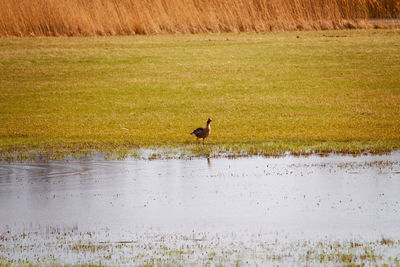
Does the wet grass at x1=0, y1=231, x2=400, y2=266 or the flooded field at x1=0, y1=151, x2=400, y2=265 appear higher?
the flooded field at x1=0, y1=151, x2=400, y2=265

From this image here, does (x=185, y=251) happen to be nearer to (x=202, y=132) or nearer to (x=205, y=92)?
(x=202, y=132)

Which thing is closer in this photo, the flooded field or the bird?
the flooded field

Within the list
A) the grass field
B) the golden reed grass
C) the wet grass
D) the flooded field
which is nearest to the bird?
the grass field

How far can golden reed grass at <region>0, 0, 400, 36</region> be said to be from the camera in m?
47.2

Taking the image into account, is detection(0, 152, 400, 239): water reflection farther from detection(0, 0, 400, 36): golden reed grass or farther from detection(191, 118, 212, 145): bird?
detection(0, 0, 400, 36): golden reed grass

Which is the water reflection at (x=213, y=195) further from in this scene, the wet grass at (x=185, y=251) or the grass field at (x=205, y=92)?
the grass field at (x=205, y=92)

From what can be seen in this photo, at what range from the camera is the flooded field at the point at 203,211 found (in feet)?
40.3

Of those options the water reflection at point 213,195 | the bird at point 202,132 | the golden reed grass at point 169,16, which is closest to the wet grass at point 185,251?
the water reflection at point 213,195

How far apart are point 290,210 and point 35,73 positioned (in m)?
25.5

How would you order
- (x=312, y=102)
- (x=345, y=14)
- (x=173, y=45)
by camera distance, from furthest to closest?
1. (x=345, y=14)
2. (x=173, y=45)
3. (x=312, y=102)

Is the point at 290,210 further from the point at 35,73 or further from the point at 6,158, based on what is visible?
the point at 35,73

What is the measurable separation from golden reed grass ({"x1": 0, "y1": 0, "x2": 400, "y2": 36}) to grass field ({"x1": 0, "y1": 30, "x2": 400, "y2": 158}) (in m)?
1.92

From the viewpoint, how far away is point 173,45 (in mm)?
43719

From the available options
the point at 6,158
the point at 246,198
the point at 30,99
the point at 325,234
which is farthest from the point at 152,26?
the point at 325,234
